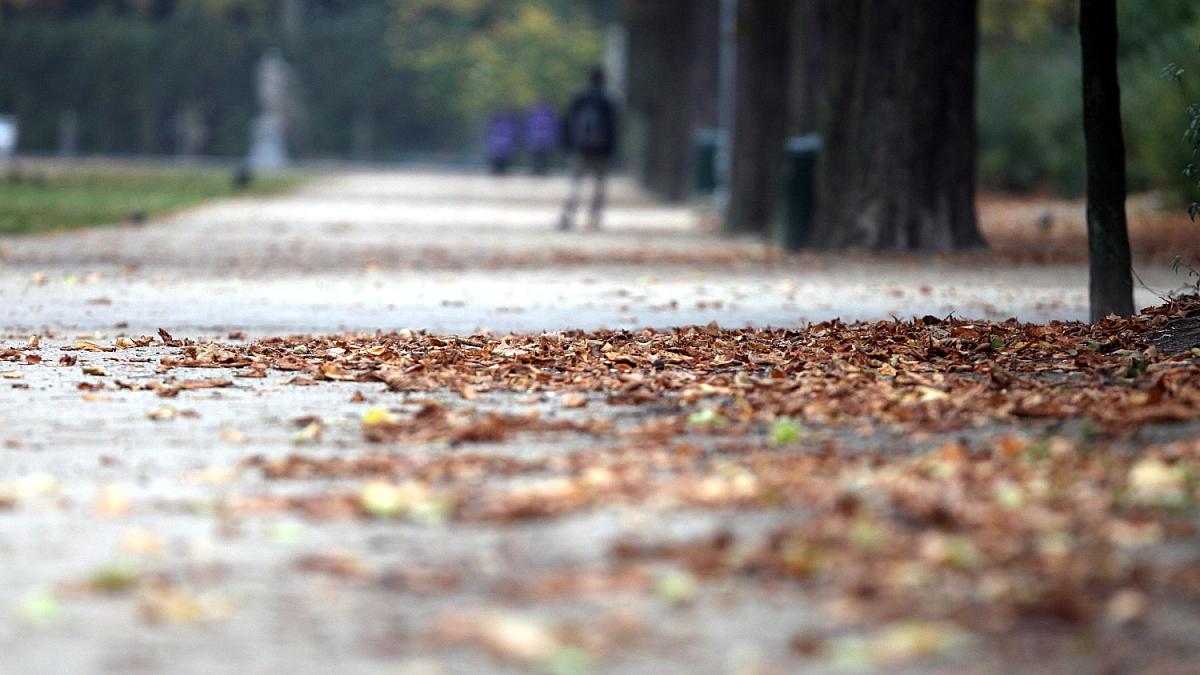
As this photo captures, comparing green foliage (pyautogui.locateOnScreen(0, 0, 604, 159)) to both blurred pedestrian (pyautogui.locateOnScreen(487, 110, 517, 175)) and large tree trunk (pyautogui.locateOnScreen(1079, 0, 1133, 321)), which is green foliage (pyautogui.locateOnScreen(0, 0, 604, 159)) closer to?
blurred pedestrian (pyautogui.locateOnScreen(487, 110, 517, 175))

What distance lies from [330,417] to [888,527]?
3.11 metres

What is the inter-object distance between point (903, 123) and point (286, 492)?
48.6ft

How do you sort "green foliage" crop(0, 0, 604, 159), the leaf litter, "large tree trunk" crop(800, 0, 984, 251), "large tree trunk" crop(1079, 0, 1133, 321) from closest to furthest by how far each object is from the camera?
the leaf litter → "large tree trunk" crop(1079, 0, 1133, 321) → "large tree trunk" crop(800, 0, 984, 251) → "green foliage" crop(0, 0, 604, 159)

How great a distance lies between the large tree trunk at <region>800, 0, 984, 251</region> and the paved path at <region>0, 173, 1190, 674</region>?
225cm

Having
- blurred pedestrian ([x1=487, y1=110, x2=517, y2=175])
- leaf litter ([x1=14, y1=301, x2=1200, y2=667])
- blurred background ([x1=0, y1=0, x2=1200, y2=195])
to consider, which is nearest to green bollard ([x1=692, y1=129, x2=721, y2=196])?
blurred pedestrian ([x1=487, y1=110, x2=517, y2=175])

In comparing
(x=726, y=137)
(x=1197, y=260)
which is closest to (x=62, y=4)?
(x=726, y=137)

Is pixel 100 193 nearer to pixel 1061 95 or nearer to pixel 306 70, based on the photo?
pixel 1061 95

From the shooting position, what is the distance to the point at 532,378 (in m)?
9.66

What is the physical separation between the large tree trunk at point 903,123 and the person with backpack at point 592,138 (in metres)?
7.56

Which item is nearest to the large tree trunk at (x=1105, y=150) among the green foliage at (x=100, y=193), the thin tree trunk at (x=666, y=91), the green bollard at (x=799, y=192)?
the green bollard at (x=799, y=192)

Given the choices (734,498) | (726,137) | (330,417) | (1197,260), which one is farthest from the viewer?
(726,137)

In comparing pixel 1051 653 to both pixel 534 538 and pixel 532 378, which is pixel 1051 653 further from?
pixel 532 378

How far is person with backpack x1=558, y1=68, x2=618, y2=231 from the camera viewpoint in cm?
2880

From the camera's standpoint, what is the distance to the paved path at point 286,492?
191 inches
